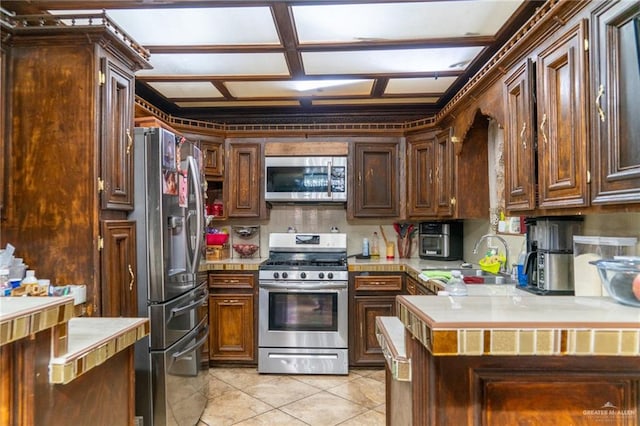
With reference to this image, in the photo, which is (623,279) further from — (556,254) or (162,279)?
(162,279)

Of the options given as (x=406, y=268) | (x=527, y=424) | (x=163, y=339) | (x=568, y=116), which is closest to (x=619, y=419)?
(x=527, y=424)

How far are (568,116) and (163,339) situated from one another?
2.33 meters

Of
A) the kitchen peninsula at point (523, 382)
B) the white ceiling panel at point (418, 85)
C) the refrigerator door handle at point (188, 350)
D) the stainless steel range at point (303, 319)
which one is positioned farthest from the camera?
the stainless steel range at point (303, 319)

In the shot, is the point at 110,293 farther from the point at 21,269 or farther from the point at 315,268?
the point at 315,268

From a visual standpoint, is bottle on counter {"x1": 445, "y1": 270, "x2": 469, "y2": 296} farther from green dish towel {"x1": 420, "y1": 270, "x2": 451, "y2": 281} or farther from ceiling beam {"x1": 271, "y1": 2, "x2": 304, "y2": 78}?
ceiling beam {"x1": 271, "y1": 2, "x2": 304, "y2": 78}

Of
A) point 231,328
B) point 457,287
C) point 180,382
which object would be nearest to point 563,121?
point 457,287

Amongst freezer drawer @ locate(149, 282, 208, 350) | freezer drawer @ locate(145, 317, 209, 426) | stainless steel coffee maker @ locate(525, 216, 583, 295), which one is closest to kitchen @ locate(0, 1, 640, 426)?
stainless steel coffee maker @ locate(525, 216, 583, 295)

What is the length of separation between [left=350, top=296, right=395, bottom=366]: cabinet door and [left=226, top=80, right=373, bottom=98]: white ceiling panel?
184 centimetres

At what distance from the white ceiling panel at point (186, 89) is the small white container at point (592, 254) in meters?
2.79

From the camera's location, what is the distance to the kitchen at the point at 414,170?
148 cm

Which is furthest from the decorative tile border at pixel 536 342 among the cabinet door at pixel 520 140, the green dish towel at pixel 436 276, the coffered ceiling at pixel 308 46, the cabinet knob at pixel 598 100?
the coffered ceiling at pixel 308 46

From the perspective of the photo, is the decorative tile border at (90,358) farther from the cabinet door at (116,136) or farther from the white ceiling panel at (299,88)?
the white ceiling panel at (299,88)

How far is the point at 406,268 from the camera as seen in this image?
3357 millimetres

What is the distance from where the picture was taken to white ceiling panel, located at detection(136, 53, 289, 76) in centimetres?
257
